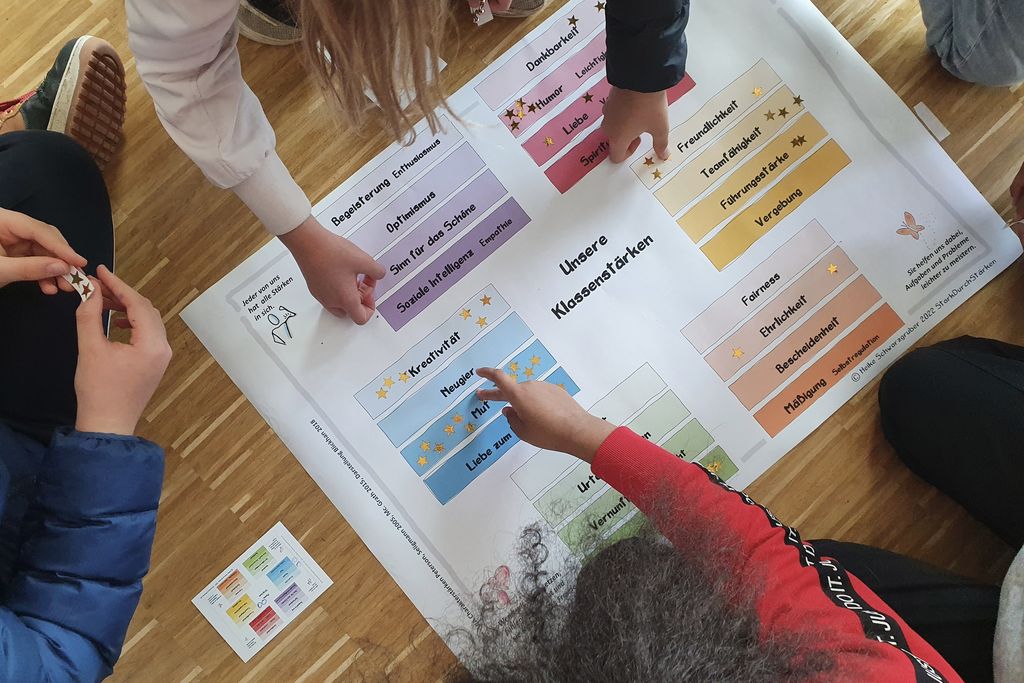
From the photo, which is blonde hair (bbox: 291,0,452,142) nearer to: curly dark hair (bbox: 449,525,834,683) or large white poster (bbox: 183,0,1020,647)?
large white poster (bbox: 183,0,1020,647)

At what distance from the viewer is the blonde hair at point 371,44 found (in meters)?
0.38

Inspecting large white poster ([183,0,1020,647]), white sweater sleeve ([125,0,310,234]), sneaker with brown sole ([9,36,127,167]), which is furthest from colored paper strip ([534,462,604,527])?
sneaker with brown sole ([9,36,127,167])

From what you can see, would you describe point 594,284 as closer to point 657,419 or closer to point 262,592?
point 657,419

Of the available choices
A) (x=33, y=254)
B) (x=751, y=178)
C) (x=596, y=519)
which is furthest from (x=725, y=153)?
(x=33, y=254)

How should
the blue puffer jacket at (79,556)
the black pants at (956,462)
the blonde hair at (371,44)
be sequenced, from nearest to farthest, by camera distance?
the blonde hair at (371,44) → the blue puffer jacket at (79,556) → the black pants at (956,462)

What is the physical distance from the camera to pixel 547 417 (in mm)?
616

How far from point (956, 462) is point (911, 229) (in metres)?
0.22

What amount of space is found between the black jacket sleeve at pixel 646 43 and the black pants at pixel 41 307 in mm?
455

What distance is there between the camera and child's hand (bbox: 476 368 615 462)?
0.61 meters

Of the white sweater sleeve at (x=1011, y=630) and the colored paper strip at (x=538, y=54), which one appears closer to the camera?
the white sweater sleeve at (x=1011, y=630)

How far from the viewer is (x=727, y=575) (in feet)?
1.56

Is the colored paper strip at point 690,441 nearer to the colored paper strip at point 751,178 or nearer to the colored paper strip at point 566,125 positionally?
the colored paper strip at point 751,178

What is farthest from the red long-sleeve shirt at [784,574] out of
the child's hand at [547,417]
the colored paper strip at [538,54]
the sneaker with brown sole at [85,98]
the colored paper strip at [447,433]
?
the sneaker with brown sole at [85,98]

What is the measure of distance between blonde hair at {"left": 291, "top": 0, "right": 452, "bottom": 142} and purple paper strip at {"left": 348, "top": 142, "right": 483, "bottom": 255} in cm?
21
